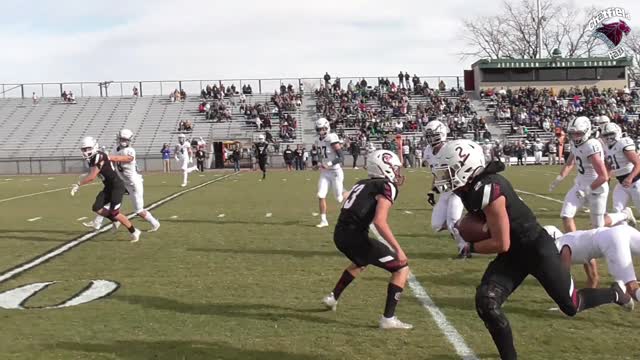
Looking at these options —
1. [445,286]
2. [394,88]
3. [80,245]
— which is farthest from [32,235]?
[394,88]

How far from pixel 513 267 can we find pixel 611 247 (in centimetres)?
100

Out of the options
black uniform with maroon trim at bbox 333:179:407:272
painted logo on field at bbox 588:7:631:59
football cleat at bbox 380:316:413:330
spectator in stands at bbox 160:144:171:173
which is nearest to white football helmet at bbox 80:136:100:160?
black uniform with maroon trim at bbox 333:179:407:272

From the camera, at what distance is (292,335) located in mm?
5344

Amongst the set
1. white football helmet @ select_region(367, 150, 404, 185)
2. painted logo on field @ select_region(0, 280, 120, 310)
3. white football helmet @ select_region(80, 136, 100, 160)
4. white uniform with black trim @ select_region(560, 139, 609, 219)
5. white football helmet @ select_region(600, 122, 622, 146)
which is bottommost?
painted logo on field @ select_region(0, 280, 120, 310)

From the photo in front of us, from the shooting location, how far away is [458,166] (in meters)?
Result: 4.05

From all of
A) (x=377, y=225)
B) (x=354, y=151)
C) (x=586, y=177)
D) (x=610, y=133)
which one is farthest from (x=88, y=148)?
(x=354, y=151)

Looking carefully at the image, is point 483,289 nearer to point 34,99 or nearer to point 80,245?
point 80,245

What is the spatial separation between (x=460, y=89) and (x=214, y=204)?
3819 centimetres

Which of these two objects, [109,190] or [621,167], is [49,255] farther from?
[621,167]

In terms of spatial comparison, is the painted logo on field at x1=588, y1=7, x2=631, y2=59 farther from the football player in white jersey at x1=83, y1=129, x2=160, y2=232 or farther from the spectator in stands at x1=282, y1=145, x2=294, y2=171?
the football player in white jersey at x1=83, y1=129, x2=160, y2=232

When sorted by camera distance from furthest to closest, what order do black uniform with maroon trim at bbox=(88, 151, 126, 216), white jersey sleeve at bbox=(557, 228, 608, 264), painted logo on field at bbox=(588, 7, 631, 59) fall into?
painted logo on field at bbox=(588, 7, 631, 59) → black uniform with maroon trim at bbox=(88, 151, 126, 216) → white jersey sleeve at bbox=(557, 228, 608, 264)

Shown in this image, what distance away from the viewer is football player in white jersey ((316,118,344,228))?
11.8 m

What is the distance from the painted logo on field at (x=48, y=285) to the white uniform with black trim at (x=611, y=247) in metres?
4.59

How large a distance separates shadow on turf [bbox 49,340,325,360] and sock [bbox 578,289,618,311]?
1.89 m
